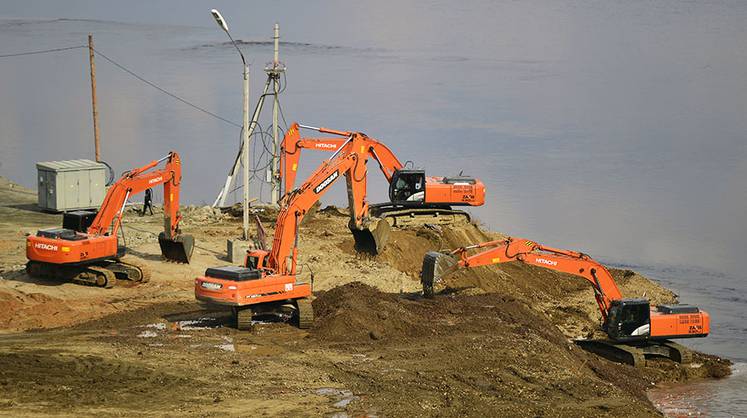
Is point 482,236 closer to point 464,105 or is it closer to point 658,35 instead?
point 464,105

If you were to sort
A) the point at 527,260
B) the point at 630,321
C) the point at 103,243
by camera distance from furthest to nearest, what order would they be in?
1. the point at 103,243
2. the point at 527,260
3. the point at 630,321

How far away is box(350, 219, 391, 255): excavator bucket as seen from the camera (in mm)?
35344

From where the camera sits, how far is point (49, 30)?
99.6 meters

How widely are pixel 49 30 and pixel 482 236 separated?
69.7m

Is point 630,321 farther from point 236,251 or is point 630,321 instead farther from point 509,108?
point 509,108

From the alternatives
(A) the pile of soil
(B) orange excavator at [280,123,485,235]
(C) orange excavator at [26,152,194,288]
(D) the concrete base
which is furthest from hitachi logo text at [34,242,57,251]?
(B) orange excavator at [280,123,485,235]

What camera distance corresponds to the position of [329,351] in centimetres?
2459

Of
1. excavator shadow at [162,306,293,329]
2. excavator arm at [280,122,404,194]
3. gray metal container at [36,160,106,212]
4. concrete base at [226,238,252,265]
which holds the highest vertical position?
excavator arm at [280,122,404,194]

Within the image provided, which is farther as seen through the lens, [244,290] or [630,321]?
[630,321]

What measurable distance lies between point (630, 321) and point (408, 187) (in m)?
11.5

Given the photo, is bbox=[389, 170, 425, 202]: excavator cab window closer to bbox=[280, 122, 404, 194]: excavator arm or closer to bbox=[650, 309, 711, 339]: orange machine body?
bbox=[280, 122, 404, 194]: excavator arm

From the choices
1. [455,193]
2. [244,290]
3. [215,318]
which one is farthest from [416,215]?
[244,290]

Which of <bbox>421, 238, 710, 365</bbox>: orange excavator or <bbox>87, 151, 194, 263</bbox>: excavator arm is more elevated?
<bbox>87, 151, 194, 263</bbox>: excavator arm

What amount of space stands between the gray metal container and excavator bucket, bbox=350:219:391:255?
11.4 meters
